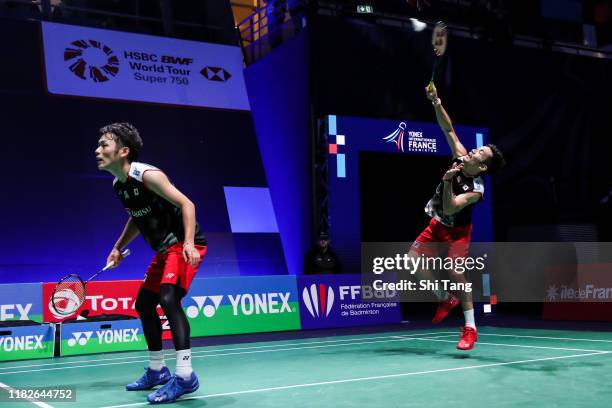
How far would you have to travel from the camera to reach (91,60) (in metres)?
10.9

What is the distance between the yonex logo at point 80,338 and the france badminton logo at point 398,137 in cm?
642

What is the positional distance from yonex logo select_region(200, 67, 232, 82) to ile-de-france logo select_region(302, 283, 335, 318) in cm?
447

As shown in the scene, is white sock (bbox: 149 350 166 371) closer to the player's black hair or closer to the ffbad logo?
the player's black hair

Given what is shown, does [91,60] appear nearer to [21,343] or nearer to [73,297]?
[21,343]

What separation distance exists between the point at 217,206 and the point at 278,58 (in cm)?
303

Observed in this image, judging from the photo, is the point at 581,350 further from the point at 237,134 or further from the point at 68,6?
the point at 68,6

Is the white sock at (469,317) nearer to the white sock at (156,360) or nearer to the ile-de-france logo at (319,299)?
the white sock at (156,360)

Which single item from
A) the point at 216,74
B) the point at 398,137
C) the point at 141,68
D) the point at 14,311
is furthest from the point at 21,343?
the point at 398,137

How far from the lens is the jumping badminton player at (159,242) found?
A: 13.1 feet

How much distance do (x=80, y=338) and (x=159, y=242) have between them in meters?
3.42

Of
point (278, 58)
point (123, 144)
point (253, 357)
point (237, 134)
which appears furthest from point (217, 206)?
point (123, 144)

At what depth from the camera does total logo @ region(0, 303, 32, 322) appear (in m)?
7.23

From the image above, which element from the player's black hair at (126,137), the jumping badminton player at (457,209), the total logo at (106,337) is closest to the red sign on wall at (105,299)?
the total logo at (106,337)

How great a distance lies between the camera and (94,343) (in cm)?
724
